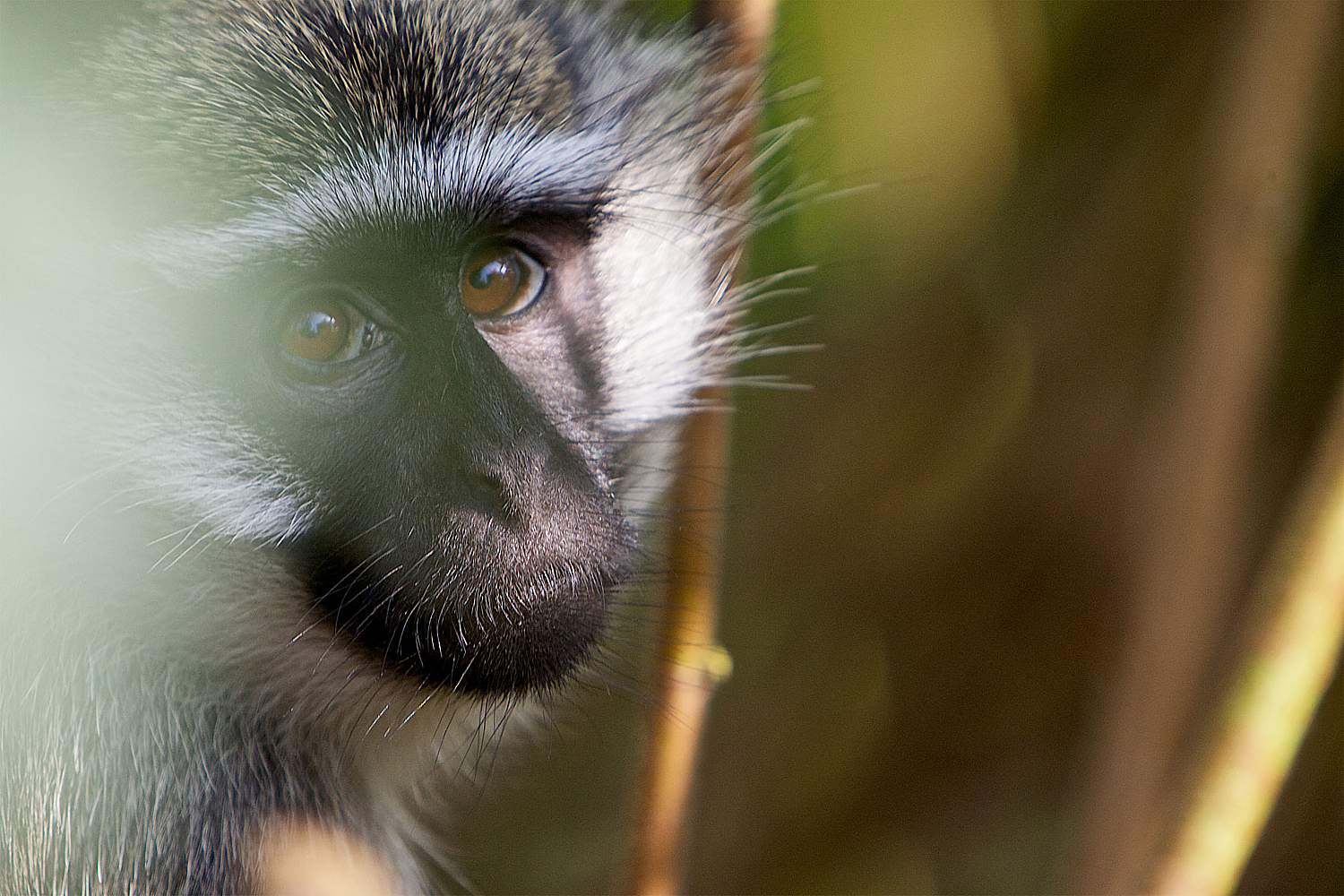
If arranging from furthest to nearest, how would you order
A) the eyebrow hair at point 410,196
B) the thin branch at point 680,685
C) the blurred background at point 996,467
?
the blurred background at point 996,467 → the thin branch at point 680,685 → the eyebrow hair at point 410,196

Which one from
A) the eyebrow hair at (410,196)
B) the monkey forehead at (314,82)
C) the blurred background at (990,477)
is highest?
the monkey forehead at (314,82)

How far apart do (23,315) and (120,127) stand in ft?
0.57

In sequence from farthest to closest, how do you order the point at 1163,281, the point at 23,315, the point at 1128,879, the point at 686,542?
the point at 1163,281 < the point at 1128,879 < the point at 686,542 < the point at 23,315

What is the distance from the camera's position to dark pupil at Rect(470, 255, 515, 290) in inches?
52.6

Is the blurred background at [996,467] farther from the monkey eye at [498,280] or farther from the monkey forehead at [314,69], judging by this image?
the monkey forehead at [314,69]

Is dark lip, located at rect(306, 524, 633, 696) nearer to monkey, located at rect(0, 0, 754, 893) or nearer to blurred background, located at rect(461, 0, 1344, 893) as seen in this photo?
monkey, located at rect(0, 0, 754, 893)

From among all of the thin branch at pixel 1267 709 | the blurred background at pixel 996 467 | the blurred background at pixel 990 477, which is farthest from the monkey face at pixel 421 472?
the blurred background at pixel 990 477

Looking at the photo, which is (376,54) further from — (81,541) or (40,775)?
(40,775)

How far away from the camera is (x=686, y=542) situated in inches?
59.8

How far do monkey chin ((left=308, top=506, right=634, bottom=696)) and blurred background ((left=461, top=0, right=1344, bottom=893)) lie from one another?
906mm

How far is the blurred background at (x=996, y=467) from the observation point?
6.62 feet

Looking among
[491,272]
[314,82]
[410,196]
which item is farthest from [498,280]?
[314,82]

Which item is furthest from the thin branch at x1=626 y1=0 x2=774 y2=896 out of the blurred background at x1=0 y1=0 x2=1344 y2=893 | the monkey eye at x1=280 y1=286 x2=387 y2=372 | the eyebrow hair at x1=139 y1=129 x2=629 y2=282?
the blurred background at x1=0 y1=0 x2=1344 y2=893

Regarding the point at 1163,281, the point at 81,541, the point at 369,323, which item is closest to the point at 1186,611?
the point at 1163,281
